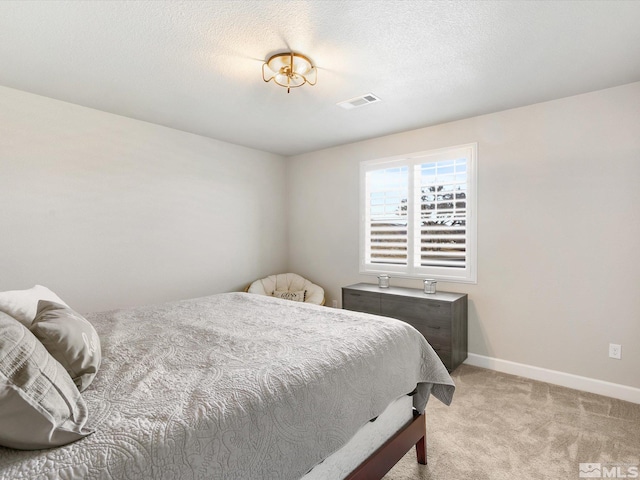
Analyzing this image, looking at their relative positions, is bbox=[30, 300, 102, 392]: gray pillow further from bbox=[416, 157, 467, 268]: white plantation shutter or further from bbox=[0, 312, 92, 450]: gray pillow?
bbox=[416, 157, 467, 268]: white plantation shutter

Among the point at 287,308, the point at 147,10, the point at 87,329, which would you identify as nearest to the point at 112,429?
the point at 87,329

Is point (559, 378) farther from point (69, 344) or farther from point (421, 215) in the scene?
point (69, 344)

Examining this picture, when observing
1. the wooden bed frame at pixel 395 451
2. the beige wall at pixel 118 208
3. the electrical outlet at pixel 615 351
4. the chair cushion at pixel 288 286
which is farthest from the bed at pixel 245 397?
the chair cushion at pixel 288 286

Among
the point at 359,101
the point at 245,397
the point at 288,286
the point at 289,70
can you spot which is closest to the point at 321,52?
the point at 289,70

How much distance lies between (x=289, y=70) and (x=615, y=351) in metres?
3.30

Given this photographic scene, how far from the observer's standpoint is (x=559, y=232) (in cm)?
300

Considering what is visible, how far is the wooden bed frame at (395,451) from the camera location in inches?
61.6

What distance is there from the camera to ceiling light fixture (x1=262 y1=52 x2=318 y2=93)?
224cm

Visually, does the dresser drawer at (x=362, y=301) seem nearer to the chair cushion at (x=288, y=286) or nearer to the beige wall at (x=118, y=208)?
the chair cushion at (x=288, y=286)

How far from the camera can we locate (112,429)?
0.96 metres

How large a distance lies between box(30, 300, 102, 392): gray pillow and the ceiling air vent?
2552 millimetres

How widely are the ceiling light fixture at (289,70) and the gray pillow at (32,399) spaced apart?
1984 mm

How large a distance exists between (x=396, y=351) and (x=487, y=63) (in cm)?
200

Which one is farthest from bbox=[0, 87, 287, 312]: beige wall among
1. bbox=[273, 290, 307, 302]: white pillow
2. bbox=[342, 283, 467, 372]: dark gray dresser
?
bbox=[342, 283, 467, 372]: dark gray dresser
